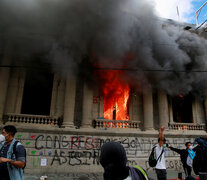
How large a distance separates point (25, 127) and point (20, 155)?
5.48m

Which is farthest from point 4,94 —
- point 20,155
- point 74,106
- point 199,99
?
point 199,99

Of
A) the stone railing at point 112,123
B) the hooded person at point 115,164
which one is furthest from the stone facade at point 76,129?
the hooded person at point 115,164

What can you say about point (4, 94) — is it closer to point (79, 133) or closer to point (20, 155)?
point (79, 133)

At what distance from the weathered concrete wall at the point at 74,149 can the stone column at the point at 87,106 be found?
0.62 m

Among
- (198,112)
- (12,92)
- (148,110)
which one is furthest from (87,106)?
(198,112)

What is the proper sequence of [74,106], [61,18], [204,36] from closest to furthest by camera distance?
[61,18]
[74,106]
[204,36]

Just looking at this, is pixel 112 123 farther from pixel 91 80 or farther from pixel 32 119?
pixel 32 119

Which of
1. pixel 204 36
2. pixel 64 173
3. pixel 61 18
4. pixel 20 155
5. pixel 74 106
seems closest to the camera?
pixel 20 155

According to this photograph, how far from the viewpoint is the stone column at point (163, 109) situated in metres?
9.42

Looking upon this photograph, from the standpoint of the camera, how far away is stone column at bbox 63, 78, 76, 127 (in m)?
8.16

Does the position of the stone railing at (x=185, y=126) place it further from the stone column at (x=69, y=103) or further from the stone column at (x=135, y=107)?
the stone column at (x=69, y=103)

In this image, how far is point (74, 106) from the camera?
28.6ft

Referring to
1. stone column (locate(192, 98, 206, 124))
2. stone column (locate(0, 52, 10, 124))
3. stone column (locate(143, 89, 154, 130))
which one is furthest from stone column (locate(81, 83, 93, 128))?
stone column (locate(192, 98, 206, 124))

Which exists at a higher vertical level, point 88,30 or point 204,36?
point 204,36
